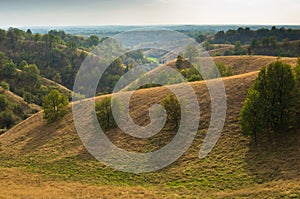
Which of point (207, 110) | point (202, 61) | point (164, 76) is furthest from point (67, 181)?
point (202, 61)

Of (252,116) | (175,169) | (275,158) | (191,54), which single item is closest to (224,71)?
Result: (191,54)

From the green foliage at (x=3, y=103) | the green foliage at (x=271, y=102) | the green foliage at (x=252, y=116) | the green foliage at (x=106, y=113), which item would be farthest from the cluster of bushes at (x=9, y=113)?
the green foliage at (x=271, y=102)

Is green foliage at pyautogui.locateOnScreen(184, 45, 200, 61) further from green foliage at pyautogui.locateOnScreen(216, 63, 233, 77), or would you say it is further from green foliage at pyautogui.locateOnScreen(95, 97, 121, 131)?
green foliage at pyautogui.locateOnScreen(95, 97, 121, 131)

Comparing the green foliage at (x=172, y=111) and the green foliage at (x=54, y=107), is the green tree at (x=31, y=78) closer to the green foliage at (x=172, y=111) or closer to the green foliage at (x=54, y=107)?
the green foliage at (x=54, y=107)

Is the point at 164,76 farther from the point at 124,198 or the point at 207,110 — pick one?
the point at 124,198

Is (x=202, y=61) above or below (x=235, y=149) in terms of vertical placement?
above

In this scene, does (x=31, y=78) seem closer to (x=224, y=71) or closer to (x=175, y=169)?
(x=224, y=71)
